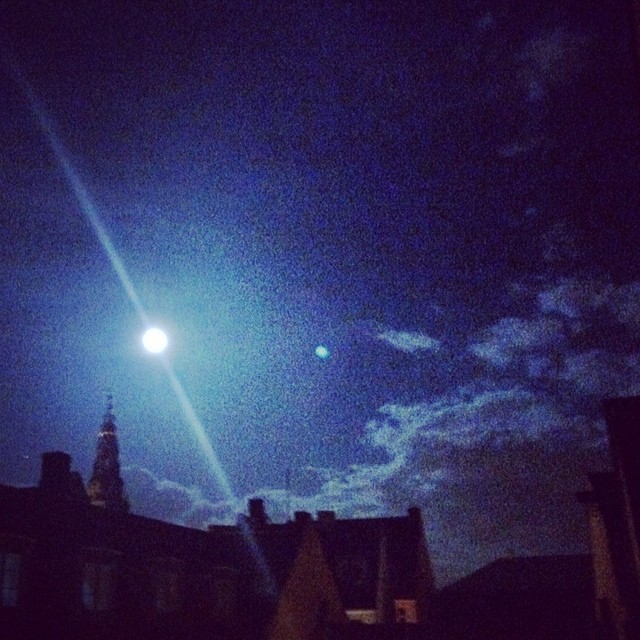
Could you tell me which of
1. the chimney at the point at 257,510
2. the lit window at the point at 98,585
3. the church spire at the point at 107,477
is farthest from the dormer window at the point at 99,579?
the church spire at the point at 107,477

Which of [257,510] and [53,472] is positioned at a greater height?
[257,510]

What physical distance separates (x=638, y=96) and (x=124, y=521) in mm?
22280

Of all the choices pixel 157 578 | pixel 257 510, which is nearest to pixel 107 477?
pixel 257 510

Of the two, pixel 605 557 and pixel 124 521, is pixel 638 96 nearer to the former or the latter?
pixel 605 557

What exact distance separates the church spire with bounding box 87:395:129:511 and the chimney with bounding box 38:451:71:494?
85374mm

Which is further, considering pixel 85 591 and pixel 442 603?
pixel 442 603

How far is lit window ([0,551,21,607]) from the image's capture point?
17.5 meters

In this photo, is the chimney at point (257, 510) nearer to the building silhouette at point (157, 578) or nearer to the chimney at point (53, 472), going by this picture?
the building silhouette at point (157, 578)

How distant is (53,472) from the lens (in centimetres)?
2142

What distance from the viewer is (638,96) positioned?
5.96 m

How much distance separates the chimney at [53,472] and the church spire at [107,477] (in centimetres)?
8537

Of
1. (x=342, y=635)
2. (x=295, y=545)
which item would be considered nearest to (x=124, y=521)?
(x=295, y=545)

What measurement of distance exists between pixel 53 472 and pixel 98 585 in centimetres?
377

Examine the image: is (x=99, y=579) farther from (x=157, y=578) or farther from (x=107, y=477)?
(x=107, y=477)
